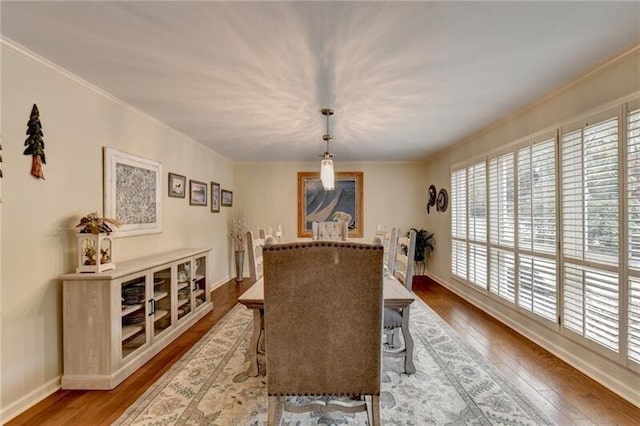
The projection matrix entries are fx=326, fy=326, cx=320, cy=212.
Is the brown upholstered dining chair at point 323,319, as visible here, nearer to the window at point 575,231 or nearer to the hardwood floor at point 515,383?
the hardwood floor at point 515,383

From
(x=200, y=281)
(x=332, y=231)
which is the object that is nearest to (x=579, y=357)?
(x=332, y=231)

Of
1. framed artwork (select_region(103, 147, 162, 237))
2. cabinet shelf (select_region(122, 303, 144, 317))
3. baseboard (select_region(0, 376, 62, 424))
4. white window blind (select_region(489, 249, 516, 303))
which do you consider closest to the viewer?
baseboard (select_region(0, 376, 62, 424))

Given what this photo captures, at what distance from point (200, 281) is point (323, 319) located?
2930mm

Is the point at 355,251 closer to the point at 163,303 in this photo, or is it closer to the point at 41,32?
the point at 41,32

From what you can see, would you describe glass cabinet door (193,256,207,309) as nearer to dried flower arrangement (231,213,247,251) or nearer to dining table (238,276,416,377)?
dining table (238,276,416,377)

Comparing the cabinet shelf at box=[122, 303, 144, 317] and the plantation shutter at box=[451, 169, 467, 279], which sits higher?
the plantation shutter at box=[451, 169, 467, 279]

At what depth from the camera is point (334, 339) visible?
1589 millimetres

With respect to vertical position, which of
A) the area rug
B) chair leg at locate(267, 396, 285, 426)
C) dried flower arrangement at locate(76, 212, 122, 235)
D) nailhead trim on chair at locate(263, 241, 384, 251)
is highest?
dried flower arrangement at locate(76, 212, 122, 235)

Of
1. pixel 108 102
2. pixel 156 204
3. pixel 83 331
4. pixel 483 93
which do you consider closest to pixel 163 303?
pixel 83 331

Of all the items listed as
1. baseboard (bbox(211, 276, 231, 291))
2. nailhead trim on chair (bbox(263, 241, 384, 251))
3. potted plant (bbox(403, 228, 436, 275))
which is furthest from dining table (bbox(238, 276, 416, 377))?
potted plant (bbox(403, 228, 436, 275))

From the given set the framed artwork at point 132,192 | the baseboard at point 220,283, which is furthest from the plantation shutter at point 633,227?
the baseboard at point 220,283

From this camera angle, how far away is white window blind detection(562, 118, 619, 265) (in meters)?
2.32

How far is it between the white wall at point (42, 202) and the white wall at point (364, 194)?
3.47 m

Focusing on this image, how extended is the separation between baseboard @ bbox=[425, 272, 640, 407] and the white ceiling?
7.12ft
